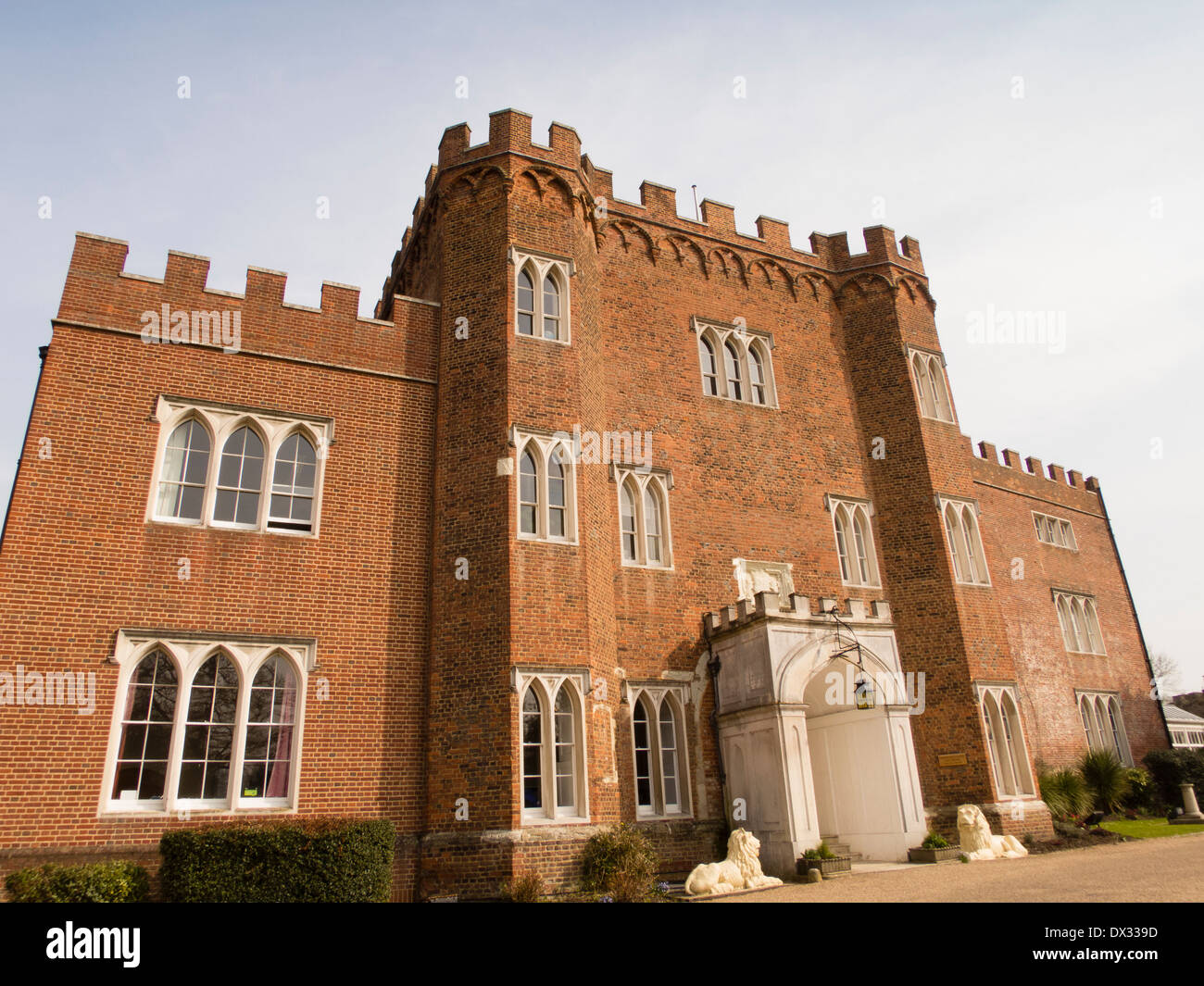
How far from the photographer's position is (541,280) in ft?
52.8

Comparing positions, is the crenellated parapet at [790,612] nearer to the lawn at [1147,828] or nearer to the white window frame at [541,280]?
the white window frame at [541,280]

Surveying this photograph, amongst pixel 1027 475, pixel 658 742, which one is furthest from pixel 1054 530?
pixel 658 742

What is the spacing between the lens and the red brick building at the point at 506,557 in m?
12.0

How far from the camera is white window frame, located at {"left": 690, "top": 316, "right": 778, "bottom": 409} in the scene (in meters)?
18.9

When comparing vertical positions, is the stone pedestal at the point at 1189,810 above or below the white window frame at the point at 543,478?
below

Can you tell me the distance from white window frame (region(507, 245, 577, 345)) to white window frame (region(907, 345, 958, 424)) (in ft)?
30.3

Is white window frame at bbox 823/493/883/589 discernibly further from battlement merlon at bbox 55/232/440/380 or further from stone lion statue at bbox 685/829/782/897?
battlement merlon at bbox 55/232/440/380

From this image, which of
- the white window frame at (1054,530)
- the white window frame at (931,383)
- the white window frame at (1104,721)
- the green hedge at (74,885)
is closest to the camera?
the green hedge at (74,885)

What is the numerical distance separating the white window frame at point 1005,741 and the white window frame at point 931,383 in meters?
6.76

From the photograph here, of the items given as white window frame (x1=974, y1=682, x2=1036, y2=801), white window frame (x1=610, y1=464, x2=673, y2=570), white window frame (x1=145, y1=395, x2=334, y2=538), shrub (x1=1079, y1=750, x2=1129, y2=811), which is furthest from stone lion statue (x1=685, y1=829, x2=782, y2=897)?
shrub (x1=1079, y1=750, x2=1129, y2=811)

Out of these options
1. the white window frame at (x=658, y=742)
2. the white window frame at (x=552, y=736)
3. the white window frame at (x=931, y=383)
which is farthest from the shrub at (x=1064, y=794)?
the white window frame at (x=552, y=736)

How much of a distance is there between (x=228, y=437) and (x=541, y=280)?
652 centimetres
